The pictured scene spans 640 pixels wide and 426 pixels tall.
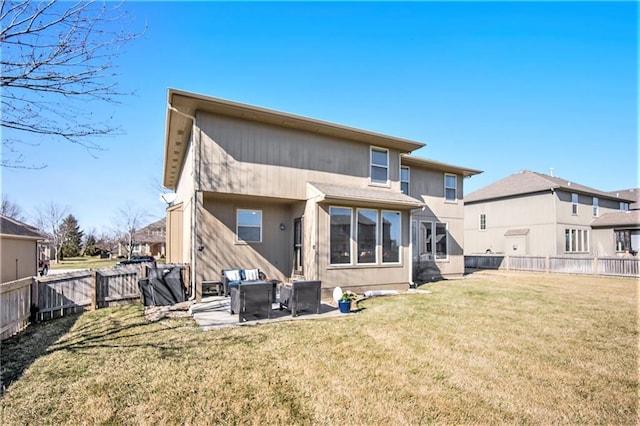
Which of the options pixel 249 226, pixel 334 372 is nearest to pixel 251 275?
pixel 249 226

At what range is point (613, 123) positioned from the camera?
14641 millimetres

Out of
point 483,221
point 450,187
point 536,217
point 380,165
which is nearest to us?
point 380,165

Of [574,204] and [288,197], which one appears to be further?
[574,204]

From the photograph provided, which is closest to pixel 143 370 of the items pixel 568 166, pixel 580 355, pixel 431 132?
pixel 580 355

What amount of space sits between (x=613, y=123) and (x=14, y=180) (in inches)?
849

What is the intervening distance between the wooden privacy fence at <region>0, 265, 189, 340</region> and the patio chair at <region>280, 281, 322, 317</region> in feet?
11.4

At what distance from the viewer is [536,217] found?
2133 centimetres

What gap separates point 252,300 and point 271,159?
473 centimetres

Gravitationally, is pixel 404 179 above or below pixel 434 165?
below

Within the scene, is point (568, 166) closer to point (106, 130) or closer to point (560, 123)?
point (560, 123)

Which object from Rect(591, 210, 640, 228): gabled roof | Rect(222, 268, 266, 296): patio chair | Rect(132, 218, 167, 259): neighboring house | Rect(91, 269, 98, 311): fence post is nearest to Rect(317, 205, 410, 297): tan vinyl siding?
Rect(222, 268, 266, 296): patio chair

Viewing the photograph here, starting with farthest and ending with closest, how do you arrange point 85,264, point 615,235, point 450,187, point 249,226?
point 85,264 < point 615,235 < point 450,187 < point 249,226

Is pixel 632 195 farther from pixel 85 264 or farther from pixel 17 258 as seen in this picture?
pixel 85 264

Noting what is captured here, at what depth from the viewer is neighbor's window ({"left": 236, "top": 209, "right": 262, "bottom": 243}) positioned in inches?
411
